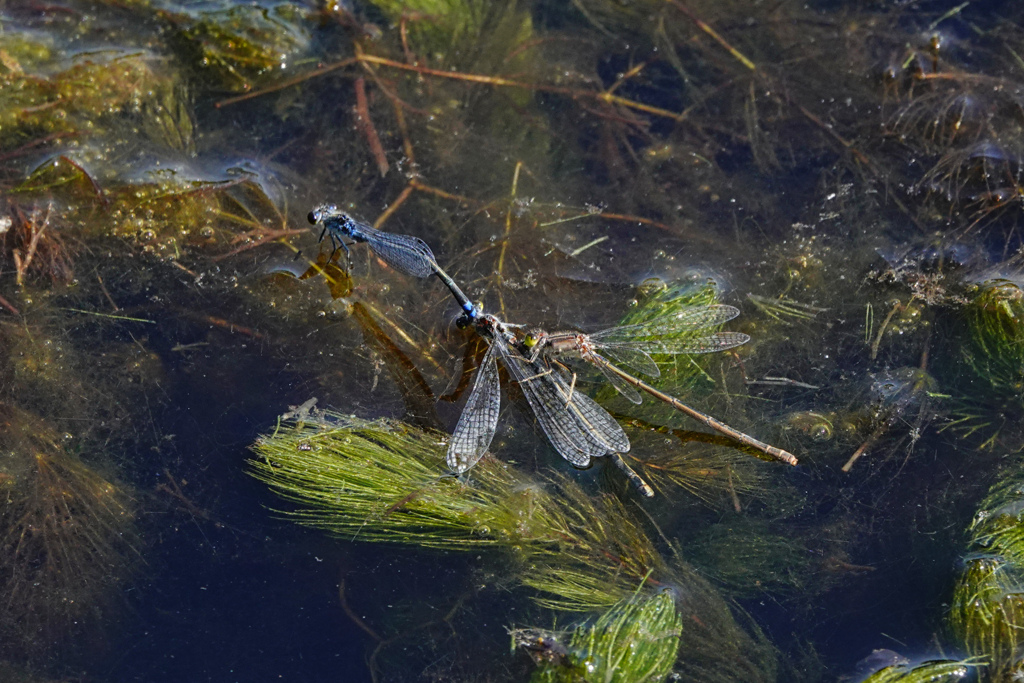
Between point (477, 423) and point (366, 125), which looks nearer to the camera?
point (477, 423)

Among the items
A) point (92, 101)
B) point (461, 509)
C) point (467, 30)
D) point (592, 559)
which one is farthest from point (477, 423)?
point (92, 101)

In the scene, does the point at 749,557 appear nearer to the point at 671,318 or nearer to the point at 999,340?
the point at 671,318

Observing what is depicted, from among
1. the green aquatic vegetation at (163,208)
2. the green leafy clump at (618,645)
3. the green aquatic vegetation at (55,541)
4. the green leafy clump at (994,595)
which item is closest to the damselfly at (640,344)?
the green leafy clump at (618,645)

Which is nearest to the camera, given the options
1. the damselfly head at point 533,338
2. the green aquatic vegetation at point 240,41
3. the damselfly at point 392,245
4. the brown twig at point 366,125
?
the damselfly head at point 533,338

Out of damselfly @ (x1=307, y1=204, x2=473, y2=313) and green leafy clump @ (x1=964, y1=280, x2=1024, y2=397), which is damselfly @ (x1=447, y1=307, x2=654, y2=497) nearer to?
damselfly @ (x1=307, y1=204, x2=473, y2=313)

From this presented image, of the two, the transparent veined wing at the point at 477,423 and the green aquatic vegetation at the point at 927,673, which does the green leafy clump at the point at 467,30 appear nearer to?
the transparent veined wing at the point at 477,423

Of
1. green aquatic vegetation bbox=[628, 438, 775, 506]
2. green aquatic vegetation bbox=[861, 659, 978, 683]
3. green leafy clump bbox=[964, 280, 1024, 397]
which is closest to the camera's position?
green aquatic vegetation bbox=[861, 659, 978, 683]

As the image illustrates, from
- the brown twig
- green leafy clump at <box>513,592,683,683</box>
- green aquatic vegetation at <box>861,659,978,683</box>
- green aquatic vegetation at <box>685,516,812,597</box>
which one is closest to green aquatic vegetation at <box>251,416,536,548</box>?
green leafy clump at <box>513,592,683,683</box>
